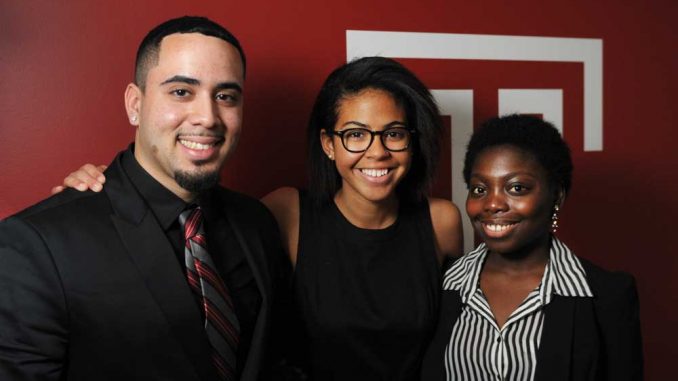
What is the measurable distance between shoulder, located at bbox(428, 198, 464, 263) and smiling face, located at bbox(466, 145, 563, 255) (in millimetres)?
274

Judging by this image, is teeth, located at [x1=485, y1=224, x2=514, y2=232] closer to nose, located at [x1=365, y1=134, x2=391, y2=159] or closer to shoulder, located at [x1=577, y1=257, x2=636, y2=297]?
shoulder, located at [x1=577, y1=257, x2=636, y2=297]

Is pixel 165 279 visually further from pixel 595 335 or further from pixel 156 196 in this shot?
pixel 595 335

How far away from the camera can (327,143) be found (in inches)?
71.3

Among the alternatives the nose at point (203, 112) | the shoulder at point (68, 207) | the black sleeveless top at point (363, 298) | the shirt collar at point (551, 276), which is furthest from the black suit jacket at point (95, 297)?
the shirt collar at point (551, 276)

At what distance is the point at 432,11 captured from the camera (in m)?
2.18

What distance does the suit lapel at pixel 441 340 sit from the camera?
1.64 metres

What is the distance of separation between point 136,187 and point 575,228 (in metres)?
1.80

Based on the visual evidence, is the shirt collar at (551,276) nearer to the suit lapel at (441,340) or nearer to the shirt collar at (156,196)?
the suit lapel at (441,340)

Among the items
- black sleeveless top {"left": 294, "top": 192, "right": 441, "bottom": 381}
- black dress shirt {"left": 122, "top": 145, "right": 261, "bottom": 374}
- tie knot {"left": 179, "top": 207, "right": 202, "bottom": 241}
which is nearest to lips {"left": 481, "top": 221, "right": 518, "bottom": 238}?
black sleeveless top {"left": 294, "top": 192, "right": 441, "bottom": 381}

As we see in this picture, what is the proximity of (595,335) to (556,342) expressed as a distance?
102 millimetres

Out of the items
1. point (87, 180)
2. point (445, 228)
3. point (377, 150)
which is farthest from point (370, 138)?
point (87, 180)

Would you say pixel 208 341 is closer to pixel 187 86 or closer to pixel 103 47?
pixel 187 86

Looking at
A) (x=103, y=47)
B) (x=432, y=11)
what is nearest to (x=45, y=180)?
(x=103, y=47)

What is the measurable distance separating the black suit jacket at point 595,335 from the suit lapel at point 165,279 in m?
0.79
